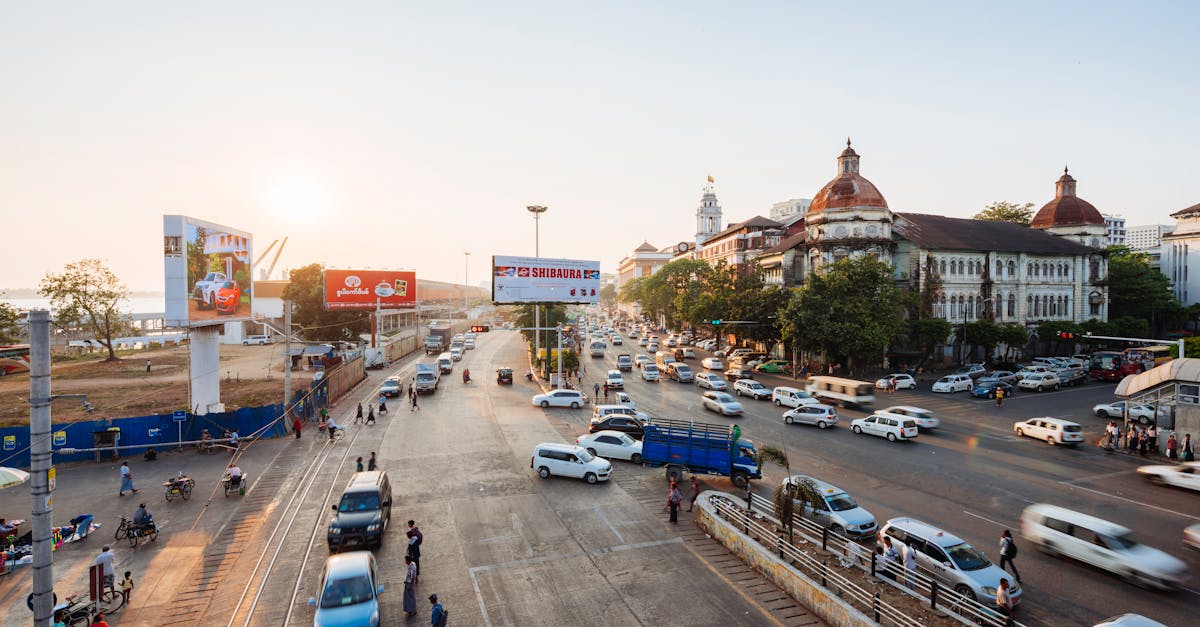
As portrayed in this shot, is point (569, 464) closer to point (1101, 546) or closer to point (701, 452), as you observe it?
point (701, 452)

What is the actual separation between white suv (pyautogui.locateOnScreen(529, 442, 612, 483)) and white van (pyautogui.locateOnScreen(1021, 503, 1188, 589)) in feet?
45.3

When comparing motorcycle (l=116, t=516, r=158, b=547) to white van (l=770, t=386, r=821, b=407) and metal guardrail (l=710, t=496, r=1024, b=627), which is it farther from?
white van (l=770, t=386, r=821, b=407)

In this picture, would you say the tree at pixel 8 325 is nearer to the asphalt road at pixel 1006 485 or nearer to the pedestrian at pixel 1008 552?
the asphalt road at pixel 1006 485

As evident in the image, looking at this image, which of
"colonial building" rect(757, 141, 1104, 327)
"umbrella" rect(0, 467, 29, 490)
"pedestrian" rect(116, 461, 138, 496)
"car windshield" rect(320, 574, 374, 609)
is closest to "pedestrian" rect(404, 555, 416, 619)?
"car windshield" rect(320, 574, 374, 609)

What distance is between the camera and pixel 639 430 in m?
30.5

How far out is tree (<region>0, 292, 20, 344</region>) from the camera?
2288 inches

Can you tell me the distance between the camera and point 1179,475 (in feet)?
72.7

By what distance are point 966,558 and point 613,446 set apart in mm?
14615

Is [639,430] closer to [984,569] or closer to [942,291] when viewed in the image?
[984,569]

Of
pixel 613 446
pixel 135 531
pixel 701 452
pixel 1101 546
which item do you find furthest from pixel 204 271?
pixel 1101 546

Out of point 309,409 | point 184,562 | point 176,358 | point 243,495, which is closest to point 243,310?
point 309,409

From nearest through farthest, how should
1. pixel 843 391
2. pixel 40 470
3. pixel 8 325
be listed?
pixel 40 470
pixel 843 391
pixel 8 325

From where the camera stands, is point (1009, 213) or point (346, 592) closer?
point (346, 592)

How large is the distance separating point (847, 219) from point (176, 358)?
77682 mm
